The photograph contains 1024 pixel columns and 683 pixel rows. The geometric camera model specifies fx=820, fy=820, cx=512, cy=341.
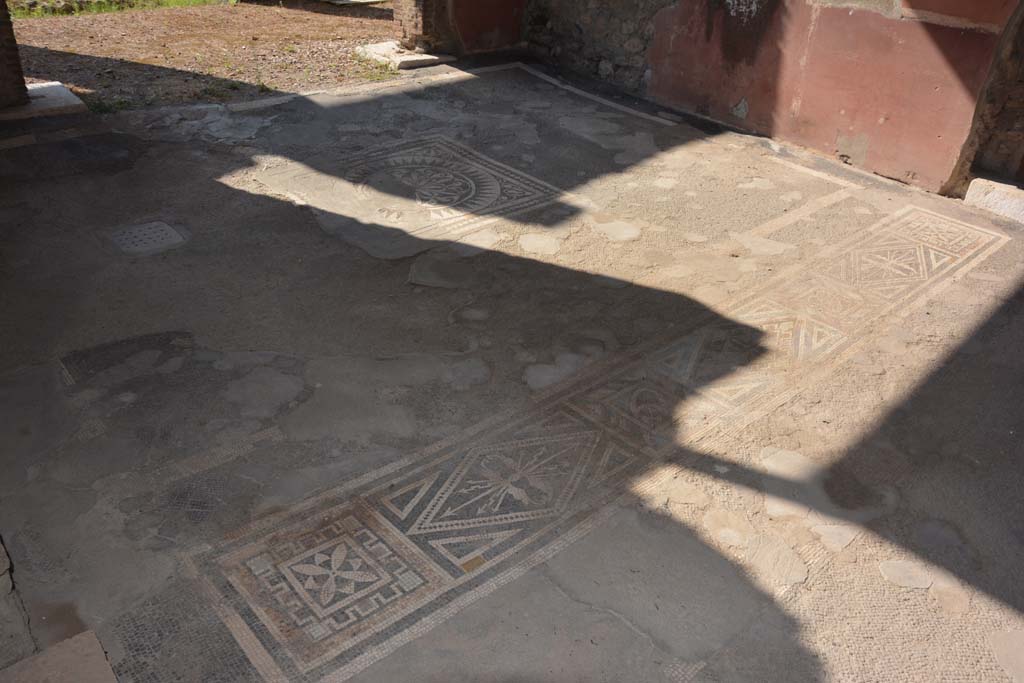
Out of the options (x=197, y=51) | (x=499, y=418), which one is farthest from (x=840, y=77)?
(x=197, y=51)

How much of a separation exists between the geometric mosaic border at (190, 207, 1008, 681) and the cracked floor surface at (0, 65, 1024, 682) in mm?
12

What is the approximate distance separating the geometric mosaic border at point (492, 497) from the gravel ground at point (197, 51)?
453 centimetres

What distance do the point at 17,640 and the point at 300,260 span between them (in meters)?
2.45

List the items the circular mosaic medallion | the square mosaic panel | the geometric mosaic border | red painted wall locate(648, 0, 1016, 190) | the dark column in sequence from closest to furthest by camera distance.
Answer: the geometric mosaic border
the square mosaic panel
the circular mosaic medallion
red painted wall locate(648, 0, 1016, 190)
the dark column

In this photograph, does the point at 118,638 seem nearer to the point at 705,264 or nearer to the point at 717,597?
the point at 717,597

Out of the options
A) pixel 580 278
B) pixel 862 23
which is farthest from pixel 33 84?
pixel 862 23

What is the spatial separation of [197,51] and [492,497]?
649 centimetres

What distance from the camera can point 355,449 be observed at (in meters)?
3.06

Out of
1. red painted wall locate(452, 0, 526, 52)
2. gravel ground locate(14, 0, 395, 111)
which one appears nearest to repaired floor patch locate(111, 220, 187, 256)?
gravel ground locate(14, 0, 395, 111)

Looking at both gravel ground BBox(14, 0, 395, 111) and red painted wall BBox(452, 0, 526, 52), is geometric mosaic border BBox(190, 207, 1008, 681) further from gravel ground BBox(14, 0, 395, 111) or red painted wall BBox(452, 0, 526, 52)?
red painted wall BBox(452, 0, 526, 52)

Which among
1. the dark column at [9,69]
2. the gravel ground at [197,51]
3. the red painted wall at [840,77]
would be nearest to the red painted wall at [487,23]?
the gravel ground at [197,51]

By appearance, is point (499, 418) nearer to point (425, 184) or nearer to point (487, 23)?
point (425, 184)

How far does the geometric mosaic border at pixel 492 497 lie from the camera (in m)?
2.41

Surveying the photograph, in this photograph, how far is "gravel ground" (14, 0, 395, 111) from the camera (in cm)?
662
